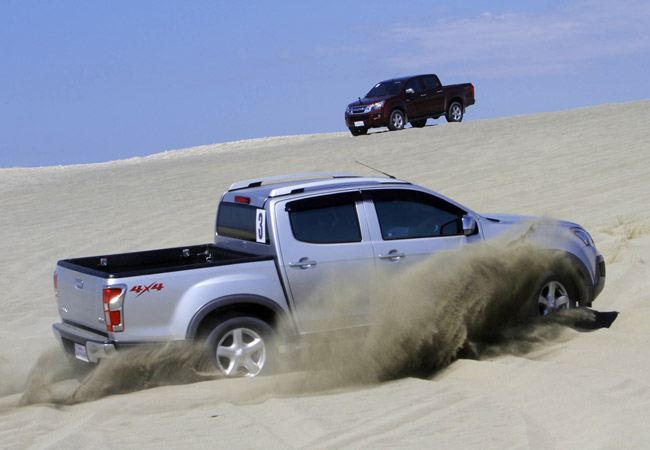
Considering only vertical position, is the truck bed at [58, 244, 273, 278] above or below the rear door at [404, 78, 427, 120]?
below

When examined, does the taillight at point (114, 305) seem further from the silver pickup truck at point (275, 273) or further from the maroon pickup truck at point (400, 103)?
the maroon pickup truck at point (400, 103)

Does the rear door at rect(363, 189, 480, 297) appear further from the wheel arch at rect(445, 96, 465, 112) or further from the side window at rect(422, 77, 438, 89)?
the wheel arch at rect(445, 96, 465, 112)

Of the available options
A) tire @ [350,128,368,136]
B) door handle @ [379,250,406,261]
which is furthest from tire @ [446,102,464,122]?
door handle @ [379,250,406,261]

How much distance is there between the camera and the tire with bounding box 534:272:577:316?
803 cm

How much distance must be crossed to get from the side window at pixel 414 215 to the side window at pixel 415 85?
66.8 feet

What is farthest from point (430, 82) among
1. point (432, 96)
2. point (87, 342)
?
point (87, 342)

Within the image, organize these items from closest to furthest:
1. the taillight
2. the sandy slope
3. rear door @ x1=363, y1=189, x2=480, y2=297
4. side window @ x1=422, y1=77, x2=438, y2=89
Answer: the sandy slope < the taillight < rear door @ x1=363, y1=189, x2=480, y2=297 < side window @ x1=422, y1=77, x2=438, y2=89

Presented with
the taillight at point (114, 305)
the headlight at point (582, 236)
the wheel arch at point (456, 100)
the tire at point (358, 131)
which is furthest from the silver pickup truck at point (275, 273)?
the wheel arch at point (456, 100)

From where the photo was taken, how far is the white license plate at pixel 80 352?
22.2ft

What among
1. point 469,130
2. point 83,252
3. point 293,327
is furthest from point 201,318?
point 469,130

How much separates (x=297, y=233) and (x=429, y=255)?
4.02 feet

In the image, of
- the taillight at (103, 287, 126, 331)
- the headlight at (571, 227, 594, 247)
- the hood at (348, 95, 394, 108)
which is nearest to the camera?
the taillight at (103, 287, 126, 331)

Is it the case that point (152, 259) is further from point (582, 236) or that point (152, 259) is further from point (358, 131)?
point (358, 131)

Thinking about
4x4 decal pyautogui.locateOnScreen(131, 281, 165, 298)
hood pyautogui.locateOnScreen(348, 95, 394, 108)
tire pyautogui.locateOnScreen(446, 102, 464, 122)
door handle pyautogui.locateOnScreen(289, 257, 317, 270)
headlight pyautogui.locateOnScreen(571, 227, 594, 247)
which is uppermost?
hood pyautogui.locateOnScreen(348, 95, 394, 108)
